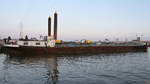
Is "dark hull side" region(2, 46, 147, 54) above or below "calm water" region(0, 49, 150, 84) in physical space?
above

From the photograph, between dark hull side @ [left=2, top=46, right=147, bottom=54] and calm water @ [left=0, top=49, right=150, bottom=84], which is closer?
calm water @ [left=0, top=49, right=150, bottom=84]

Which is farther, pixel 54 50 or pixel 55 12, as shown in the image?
pixel 55 12

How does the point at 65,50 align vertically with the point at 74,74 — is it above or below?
above

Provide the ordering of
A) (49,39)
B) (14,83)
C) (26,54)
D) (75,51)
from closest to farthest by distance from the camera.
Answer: (14,83) → (26,54) → (49,39) → (75,51)

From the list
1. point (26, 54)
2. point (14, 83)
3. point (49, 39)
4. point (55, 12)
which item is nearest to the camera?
point (14, 83)

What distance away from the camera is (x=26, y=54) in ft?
139

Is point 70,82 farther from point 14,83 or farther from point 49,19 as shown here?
point 49,19

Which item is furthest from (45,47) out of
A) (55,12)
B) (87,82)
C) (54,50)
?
(87,82)

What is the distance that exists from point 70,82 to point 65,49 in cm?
3410

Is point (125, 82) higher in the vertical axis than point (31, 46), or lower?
lower

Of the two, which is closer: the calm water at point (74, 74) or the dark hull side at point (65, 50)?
the calm water at point (74, 74)

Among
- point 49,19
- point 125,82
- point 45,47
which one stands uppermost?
point 49,19

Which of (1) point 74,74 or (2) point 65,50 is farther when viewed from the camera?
(2) point 65,50

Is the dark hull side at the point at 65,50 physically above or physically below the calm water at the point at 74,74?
Answer: above
